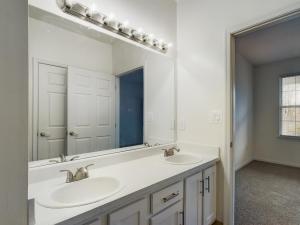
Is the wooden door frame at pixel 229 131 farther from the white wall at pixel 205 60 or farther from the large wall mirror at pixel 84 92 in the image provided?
the large wall mirror at pixel 84 92

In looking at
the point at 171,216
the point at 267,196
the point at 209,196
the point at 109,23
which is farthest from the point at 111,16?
the point at 267,196

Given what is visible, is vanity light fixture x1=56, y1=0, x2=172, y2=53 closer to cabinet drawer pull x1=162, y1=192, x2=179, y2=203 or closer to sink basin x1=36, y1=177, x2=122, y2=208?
sink basin x1=36, y1=177, x2=122, y2=208

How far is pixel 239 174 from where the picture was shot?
3461 mm

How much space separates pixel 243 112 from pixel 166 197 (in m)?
3.61

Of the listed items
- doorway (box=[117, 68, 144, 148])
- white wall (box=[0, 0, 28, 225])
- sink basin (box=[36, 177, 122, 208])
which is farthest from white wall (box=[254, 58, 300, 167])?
white wall (box=[0, 0, 28, 225])

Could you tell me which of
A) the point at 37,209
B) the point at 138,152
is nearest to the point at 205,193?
the point at 138,152

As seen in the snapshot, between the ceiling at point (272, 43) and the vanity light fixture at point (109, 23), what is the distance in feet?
5.42

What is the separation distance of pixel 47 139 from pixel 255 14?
2.04 meters

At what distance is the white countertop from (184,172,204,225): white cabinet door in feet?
0.40

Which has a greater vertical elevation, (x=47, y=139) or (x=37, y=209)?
(x=47, y=139)

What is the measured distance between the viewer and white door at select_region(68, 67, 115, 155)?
1391mm

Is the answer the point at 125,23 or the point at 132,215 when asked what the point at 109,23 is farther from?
the point at 132,215

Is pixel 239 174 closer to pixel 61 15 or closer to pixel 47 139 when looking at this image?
pixel 47 139

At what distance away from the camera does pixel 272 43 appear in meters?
3.24
